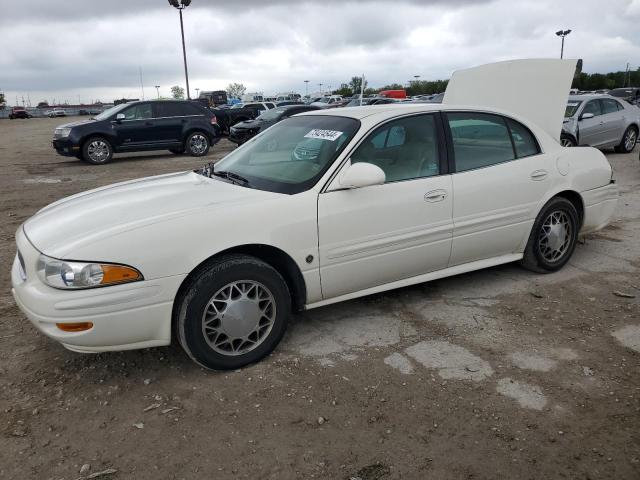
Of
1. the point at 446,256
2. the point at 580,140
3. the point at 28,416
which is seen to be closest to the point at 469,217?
the point at 446,256

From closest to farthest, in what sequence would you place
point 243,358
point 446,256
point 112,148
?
1. point 243,358
2. point 446,256
3. point 112,148

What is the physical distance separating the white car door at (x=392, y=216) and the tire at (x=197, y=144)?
12012mm

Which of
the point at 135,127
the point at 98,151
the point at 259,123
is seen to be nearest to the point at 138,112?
the point at 135,127

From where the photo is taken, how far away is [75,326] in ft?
8.93

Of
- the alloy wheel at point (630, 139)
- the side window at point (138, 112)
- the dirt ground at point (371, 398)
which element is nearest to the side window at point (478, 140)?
the dirt ground at point (371, 398)

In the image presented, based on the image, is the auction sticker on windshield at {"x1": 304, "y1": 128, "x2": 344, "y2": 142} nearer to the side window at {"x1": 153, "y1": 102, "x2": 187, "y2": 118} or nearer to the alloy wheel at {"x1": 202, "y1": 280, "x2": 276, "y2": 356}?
the alloy wheel at {"x1": 202, "y1": 280, "x2": 276, "y2": 356}

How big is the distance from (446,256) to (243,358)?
5.50 feet

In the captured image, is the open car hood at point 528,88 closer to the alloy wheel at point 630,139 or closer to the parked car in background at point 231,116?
the alloy wheel at point 630,139

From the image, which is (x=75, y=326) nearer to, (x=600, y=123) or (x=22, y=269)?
(x=22, y=269)

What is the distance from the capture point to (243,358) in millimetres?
3143

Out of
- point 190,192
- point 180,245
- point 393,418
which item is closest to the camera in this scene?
point 393,418

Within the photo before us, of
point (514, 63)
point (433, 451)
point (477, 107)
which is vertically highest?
point (514, 63)

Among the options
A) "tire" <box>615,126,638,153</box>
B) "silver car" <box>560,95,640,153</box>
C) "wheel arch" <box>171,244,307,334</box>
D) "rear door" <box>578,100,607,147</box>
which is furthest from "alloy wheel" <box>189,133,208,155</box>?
"wheel arch" <box>171,244,307,334</box>

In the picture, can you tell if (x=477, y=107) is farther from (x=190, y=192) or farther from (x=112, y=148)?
(x=112, y=148)
